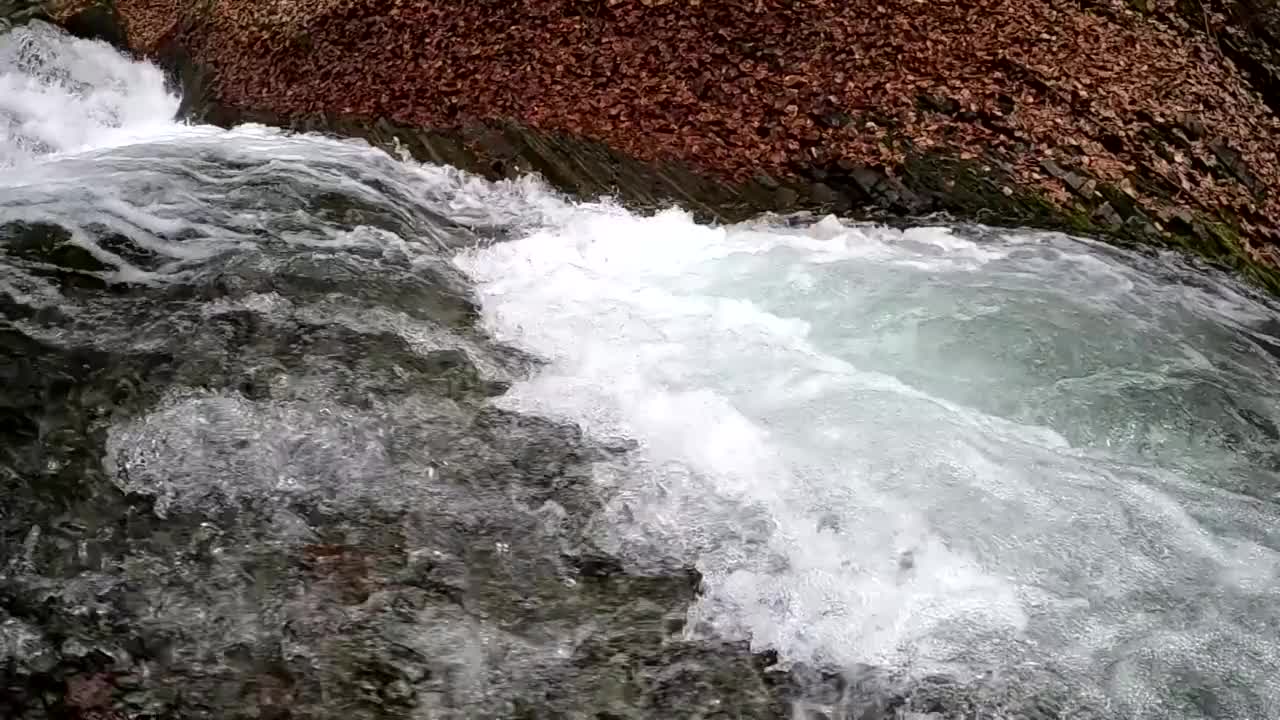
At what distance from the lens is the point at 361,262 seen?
6137 mm

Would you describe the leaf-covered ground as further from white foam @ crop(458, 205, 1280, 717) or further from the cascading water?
the cascading water

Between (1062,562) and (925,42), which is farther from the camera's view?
(925,42)

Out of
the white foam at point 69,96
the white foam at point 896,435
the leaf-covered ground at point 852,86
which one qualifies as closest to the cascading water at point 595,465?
the white foam at point 896,435

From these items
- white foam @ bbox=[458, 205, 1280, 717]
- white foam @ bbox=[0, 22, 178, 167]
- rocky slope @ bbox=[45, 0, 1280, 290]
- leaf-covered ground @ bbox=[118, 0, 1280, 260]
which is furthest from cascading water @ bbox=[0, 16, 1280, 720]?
white foam @ bbox=[0, 22, 178, 167]

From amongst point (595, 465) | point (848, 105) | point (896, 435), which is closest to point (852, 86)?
point (848, 105)

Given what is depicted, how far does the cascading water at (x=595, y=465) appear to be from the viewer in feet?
12.9

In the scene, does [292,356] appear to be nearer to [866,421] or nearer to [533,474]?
[533,474]

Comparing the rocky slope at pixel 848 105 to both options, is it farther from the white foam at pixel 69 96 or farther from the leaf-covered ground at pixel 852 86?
the white foam at pixel 69 96

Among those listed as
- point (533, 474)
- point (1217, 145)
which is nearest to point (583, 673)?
point (533, 474)

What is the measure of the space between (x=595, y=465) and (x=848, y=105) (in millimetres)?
4304

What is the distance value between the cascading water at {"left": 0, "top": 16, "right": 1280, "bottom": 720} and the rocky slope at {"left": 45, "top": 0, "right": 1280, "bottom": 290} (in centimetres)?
63

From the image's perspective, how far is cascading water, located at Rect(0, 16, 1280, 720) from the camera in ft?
12.9

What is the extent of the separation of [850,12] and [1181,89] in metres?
2.81

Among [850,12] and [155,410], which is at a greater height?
[850,12]
